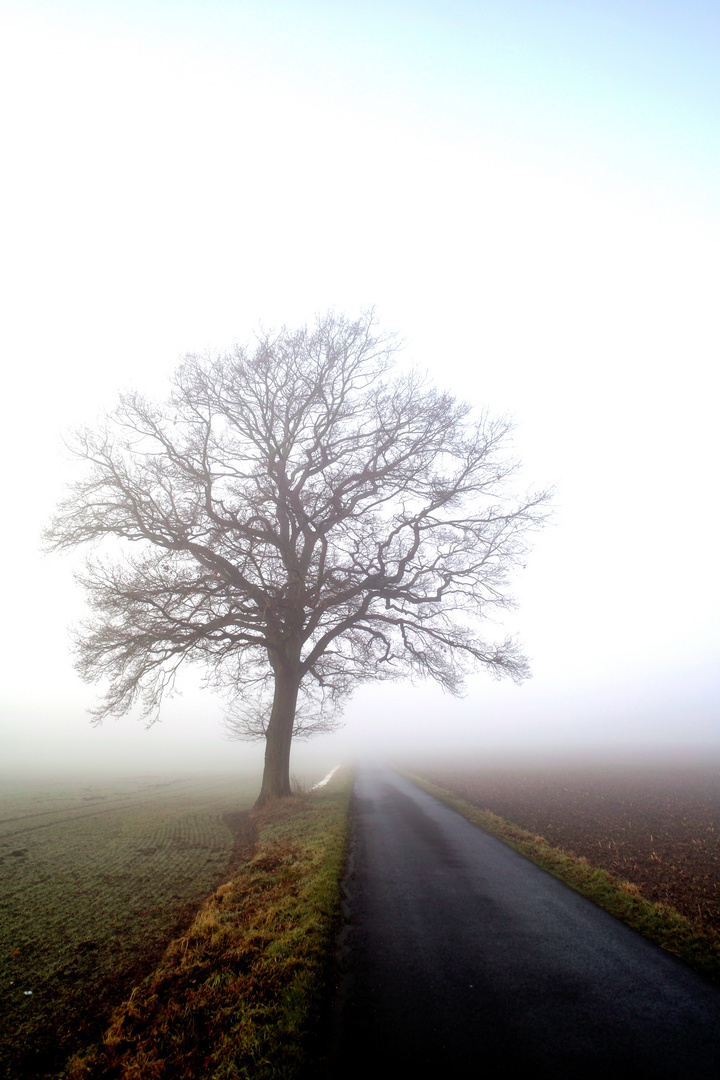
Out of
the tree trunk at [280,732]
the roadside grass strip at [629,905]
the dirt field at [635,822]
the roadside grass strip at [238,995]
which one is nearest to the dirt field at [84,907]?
the roadside grass strip at [238,995]

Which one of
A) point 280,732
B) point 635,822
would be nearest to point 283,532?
point 280,732

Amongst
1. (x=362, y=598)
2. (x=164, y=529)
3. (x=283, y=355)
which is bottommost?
(x=362, y=598)

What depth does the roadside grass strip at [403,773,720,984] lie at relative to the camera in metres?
5.07

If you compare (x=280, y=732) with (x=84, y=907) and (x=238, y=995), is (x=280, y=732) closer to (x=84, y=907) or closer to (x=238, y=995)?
(x=84, y=907)

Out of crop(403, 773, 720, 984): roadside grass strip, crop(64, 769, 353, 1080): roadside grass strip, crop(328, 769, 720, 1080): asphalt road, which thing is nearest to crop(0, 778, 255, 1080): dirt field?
crop(64, 769, 353, 1080): roadside grass strip

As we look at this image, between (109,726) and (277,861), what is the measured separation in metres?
92.2

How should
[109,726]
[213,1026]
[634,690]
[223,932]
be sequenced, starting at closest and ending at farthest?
[213,1026], [223,932], [109,726], [634,690]

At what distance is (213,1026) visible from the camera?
12.7ft

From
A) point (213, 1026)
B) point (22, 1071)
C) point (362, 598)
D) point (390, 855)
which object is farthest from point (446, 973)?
point (362, 598)

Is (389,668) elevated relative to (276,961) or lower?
elevated

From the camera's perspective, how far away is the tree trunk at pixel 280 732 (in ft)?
49.0

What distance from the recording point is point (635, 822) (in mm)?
13836

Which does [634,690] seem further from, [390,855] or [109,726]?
[390,855]

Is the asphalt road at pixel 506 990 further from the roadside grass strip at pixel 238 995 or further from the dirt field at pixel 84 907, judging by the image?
the dirt field at pixel 84 907
